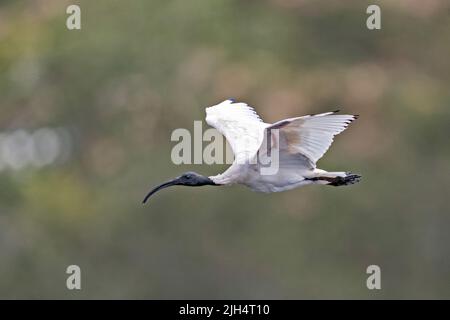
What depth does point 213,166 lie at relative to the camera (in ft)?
103

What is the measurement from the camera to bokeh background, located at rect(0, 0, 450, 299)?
31703 millimetres

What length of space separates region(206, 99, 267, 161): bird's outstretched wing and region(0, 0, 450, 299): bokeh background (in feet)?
48.0

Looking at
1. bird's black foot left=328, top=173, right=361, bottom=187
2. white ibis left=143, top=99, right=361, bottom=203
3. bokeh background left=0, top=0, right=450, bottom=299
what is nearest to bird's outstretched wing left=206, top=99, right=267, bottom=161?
white ibis left=143, top=99, right=361, bottom=203

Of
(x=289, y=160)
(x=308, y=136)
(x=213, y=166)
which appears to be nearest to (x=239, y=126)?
(x=289, y=160)

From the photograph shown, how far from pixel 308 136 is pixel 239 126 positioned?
1.43 meters

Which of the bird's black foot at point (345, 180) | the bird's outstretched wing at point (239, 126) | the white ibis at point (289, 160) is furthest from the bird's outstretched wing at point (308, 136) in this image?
the bird's outstretched wing at point (239, 126)

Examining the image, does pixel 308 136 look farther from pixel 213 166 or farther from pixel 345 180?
pixel 213 166

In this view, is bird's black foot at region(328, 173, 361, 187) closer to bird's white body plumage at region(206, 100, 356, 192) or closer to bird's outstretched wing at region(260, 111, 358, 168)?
bird's white body plumage at region(206, 100, 356, 192)

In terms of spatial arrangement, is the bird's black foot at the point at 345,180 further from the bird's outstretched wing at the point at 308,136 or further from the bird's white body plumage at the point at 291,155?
the bird's outstretched wing at the point at 308,136

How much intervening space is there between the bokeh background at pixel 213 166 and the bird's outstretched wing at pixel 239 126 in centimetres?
1462

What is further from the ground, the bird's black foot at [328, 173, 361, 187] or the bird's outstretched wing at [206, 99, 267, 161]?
the bird's outstretched wing at [206, 99, 267, 161]

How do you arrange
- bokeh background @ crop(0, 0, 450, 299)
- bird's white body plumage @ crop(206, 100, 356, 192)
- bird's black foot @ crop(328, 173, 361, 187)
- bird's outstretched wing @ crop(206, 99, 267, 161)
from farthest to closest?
bokeh background @ crop(0, 0, 450, 299), bird's outstretched wing @ crop(206, 99, 267, 161), bird's black foot @ crop(328, 173, 361, 187), bird's white body plumage @ crop(206, 100, 356, 192)

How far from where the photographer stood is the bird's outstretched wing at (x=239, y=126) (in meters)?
A: 13.9

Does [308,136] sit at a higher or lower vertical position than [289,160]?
higher
